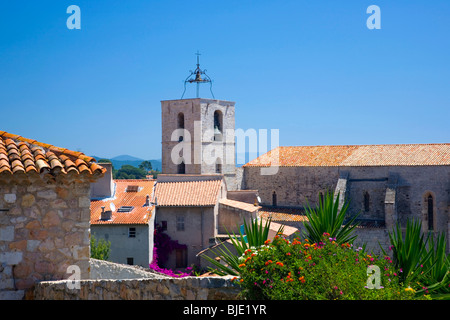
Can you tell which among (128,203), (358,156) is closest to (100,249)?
(128,203)

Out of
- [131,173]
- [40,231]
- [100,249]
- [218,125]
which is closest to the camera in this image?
[40,231]

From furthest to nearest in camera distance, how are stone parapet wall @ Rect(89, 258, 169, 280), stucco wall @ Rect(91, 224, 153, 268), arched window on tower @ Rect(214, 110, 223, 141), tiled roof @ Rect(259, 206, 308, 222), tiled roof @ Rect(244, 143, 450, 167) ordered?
arched window on tower @ Rect(214, 110, 223, 141)
tiled roof @ Rect(259, 206, 308, 222)
tiled roof @ Rect(244, 143, 450, 167)
stucco wall @ Rect(91, 224, 153, 268)
stone parapet wall @ Rect(89, 258, 169, 280)

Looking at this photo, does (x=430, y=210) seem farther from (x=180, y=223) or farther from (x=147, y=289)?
(x=147, y=289)

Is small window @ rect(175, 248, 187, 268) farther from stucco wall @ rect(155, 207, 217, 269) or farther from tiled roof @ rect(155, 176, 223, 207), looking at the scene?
tiled roof @ rect(155, 176, 223, 207)

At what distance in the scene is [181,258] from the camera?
32094mm

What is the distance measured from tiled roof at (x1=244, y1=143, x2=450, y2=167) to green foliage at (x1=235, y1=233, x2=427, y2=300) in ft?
95.9

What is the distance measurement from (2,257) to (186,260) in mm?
25262

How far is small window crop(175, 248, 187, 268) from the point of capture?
1253 inches

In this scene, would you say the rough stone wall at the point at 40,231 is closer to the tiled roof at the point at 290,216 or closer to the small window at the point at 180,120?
the tiled roof at the point at 290,216

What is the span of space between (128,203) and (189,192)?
4.45m

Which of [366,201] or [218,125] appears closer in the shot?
[366,201]

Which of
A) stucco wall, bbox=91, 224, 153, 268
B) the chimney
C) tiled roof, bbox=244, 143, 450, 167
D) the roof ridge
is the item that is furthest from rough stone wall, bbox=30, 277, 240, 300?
tiled roof, bbox=244, 143, 450, 167
